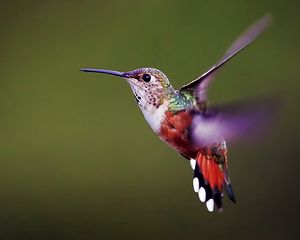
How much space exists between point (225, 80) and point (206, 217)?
2.15 ft

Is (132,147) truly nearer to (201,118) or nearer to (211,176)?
(211,176)

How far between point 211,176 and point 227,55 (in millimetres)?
226

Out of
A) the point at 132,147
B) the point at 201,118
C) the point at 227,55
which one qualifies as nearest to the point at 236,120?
the point at 201,118

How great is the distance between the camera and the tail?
44.1 inches

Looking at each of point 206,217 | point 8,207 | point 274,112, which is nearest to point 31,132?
point 8,207

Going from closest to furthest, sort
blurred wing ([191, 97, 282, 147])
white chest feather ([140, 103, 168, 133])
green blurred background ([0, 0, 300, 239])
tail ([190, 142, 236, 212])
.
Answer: blurred wing ([191, 97, 282, 147]) < white chest feather ([140, 103, 168, 133]) < tail ([190, 142, 236, 212]) < green blurred background ([0, 0, 300, 239])

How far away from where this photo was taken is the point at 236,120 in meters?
0.92

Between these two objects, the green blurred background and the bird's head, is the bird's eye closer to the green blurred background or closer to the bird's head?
the bird's head

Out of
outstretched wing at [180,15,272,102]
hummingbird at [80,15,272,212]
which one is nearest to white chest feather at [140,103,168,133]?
hummingbird at [80,15,272,212]

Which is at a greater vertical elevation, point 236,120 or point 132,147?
point 132,147

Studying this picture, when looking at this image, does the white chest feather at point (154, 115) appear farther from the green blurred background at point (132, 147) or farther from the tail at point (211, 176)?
the green blurred background at point (132, 147)

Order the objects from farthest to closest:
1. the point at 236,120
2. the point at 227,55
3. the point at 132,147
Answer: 1. the point at 132,147
2. the point at 227,55
3. the point at 236,120

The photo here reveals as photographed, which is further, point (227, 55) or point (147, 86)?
point (227, 55)

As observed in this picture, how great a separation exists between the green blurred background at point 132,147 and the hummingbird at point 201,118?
69.6 inches
